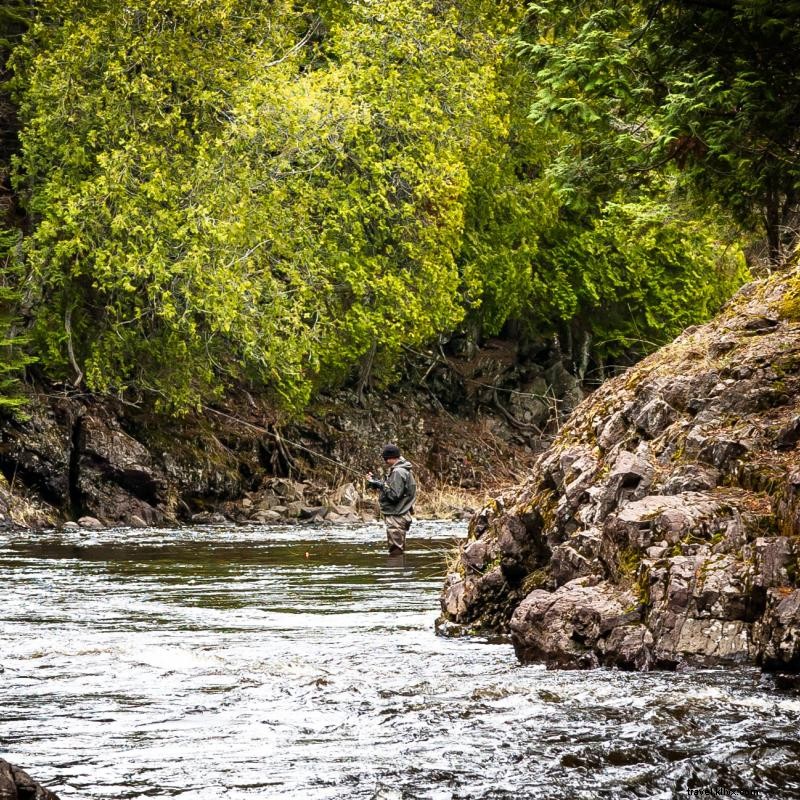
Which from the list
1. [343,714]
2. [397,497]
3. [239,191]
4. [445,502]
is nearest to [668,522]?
[343,714]

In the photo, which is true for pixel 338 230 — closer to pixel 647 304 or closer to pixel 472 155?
pixel 472 155

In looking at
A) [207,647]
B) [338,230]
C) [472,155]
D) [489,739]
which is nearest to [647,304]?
[472,155]

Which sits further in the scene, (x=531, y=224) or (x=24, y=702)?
(x=531, y=224)

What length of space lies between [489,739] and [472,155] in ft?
98.0

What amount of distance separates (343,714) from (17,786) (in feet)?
9.36

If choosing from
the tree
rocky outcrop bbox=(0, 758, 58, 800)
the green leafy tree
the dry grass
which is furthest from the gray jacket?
rocky outcrop bbox=(0, 758, 58, 800)

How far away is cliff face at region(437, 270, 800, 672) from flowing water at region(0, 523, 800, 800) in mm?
374

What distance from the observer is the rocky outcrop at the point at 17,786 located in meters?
5.05

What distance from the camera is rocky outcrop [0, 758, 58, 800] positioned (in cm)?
505

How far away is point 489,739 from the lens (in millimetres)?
7008

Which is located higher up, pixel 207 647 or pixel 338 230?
pixel 338 230

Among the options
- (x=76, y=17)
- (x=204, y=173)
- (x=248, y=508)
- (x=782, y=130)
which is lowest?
(x=248, y=508)

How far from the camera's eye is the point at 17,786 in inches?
203

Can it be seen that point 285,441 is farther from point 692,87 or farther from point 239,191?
point 692,87
